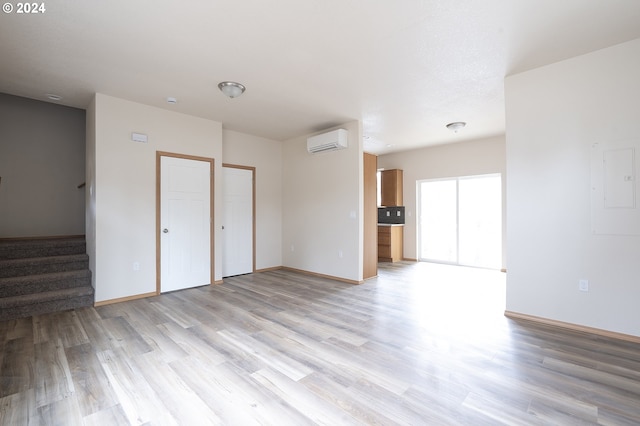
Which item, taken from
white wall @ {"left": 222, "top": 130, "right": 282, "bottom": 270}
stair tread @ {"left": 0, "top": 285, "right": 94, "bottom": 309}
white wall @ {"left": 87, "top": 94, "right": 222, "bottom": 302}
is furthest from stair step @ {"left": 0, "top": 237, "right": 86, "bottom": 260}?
white wall @ {"left": 222, "top": 130, "right": 282, "bottom": 270}

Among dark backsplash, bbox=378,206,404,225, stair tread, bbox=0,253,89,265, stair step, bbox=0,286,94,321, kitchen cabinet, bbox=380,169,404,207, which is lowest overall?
stair step, bbox=0,286,94,321

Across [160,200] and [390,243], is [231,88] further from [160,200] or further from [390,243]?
[390,243]

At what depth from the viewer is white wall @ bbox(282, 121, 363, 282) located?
15.8 ft

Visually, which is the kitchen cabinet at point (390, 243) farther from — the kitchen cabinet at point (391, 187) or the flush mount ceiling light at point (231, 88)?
the flush mount ceiling light at point (231, 88)

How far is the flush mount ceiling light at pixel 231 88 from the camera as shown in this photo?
133 inches

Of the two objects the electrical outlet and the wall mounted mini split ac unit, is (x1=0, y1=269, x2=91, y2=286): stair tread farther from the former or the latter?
the electrical outlet

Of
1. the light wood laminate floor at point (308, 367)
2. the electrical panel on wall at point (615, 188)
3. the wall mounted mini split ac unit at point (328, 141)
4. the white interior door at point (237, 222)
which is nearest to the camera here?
the light wood laminate floor at point (308, 367)

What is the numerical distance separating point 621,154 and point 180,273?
5488 mm

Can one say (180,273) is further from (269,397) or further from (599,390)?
(599,390)

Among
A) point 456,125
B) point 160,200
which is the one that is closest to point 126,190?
point 160,200

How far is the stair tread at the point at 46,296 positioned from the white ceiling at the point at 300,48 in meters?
2.51

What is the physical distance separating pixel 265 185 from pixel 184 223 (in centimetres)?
190

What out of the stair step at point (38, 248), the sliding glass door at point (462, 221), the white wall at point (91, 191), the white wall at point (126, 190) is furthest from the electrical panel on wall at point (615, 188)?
the stair step at point (38, 248)

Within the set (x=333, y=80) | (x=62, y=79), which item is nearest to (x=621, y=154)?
(x=333, y=80)
